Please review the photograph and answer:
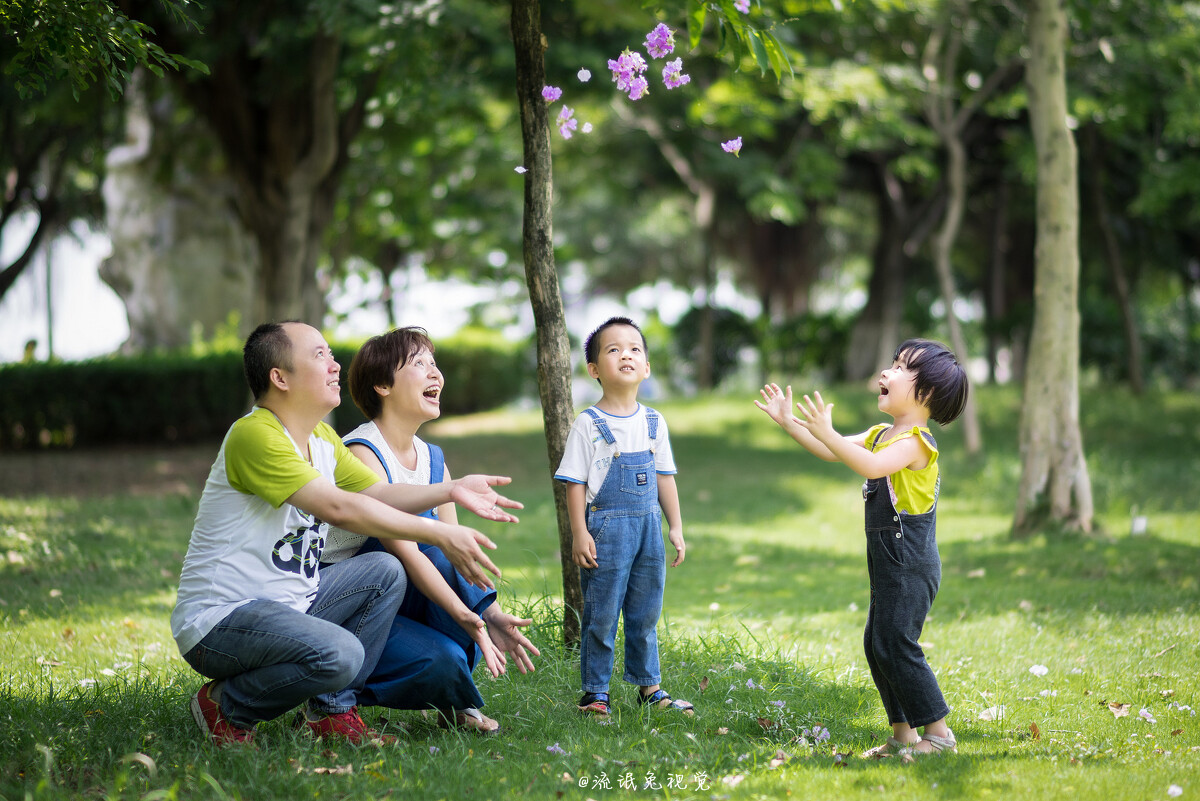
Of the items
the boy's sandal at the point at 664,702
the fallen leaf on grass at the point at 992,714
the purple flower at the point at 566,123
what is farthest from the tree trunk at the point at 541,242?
the fallen leaf on grass at the point at 992,714

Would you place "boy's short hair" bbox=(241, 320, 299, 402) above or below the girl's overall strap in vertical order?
above

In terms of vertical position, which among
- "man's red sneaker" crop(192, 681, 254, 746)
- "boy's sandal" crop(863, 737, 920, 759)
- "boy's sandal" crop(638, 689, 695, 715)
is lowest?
"boy's sandal" crop(863, 737, 920, 759)

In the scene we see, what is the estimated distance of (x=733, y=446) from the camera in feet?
46.5

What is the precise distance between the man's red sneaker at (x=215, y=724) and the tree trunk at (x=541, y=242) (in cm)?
156

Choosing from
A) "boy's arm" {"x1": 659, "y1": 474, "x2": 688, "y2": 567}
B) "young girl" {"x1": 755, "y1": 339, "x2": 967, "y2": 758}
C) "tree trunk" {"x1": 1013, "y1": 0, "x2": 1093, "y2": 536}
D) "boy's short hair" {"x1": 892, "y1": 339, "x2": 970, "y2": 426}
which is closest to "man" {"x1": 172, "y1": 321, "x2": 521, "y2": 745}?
"boy's arm" {"x1": 659, "y1": 474, "x2": 688, "y2": 567}

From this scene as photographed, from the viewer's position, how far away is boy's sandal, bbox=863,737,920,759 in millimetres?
3436

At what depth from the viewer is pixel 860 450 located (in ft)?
11.1

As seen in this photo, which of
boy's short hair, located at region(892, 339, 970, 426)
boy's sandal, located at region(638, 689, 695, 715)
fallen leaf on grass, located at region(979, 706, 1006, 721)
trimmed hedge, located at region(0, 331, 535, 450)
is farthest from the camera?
trimmed hedge, located at region(0, 331, 535, 450)

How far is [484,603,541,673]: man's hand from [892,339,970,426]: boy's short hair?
169cm

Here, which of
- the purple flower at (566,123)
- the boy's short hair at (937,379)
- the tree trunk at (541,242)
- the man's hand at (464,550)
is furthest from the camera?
the tree trunk at (541,242)

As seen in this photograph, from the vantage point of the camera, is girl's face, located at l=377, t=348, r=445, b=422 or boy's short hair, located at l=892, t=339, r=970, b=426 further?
girl's face, located at l=377, t=348, r=445, b=422

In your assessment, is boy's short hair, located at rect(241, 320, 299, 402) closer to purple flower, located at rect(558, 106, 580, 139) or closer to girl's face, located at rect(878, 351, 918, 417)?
purple flower, located at rect(558, 106, 580, 139)

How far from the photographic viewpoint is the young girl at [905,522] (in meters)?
3.48

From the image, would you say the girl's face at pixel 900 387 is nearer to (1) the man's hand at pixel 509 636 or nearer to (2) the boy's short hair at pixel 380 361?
(1) the man's hand at pixel 509 636
